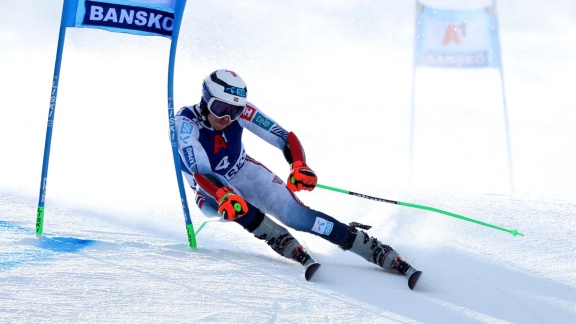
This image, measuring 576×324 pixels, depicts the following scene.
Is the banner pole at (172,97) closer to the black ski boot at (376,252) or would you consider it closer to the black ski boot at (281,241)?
the black ski boot at (281,241)

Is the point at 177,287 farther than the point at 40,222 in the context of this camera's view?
No

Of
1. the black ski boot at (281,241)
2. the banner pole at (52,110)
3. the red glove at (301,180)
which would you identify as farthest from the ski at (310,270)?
the banner pole at (52,110)

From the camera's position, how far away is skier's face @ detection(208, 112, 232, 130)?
4066 millimetres

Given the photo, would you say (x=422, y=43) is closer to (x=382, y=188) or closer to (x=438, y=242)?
(x=382, y=188)

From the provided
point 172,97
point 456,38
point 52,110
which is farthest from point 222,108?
point 456,38

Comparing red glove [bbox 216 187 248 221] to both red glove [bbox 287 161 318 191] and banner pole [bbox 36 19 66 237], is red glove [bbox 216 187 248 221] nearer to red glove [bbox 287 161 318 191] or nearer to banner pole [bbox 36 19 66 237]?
red glove [bbox 287 161 318 191]

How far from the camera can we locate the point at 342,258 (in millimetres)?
4129

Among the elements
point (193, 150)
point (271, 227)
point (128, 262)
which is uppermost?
point (193, 150)

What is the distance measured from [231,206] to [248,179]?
0.84 metres

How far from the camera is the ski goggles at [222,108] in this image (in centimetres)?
395

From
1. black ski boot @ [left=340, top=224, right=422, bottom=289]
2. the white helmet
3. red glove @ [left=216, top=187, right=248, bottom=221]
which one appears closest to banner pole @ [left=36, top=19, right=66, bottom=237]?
the white helmet

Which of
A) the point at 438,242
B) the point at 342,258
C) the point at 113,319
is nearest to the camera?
the point at 113,319

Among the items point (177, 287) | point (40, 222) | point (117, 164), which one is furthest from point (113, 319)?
point (117, 164)

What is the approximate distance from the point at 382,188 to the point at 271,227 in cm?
347
